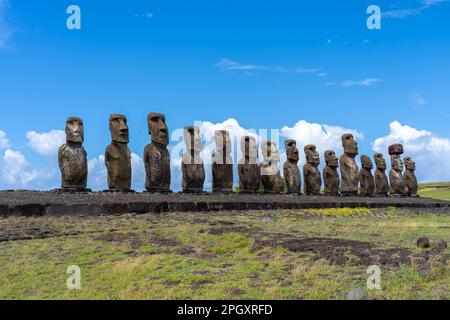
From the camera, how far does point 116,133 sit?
60.7 feet

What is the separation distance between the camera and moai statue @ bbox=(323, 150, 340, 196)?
93.1ft

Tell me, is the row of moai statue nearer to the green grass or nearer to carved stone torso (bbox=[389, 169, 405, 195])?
carved stone torso (bbox=[389, 169, 405, 195])

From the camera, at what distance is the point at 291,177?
2641 centimetres

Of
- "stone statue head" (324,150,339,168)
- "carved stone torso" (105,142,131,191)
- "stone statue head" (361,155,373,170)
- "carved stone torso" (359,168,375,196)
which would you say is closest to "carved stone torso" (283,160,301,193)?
"stone statue head" (324,150,339,168)

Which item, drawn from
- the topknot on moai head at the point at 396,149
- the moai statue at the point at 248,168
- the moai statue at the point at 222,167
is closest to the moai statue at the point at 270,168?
the moai statue at the point at 248,168

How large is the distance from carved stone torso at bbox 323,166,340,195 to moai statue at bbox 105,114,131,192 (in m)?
13.4

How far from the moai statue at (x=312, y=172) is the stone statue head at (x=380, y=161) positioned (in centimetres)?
630

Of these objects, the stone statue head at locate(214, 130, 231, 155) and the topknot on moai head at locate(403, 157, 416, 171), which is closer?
the stone statue head at locate(214, 130, 231, 155)

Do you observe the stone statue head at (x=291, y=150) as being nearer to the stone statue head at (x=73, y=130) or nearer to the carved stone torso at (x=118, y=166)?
the carved stone torso at (x=118, y=166)

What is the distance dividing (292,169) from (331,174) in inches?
120

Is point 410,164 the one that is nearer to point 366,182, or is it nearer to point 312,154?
point 366,182

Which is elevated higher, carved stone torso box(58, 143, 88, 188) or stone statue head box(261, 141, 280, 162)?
stone statue head box(261, 141, 280, 162)

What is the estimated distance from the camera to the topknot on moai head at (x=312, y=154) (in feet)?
90.5
